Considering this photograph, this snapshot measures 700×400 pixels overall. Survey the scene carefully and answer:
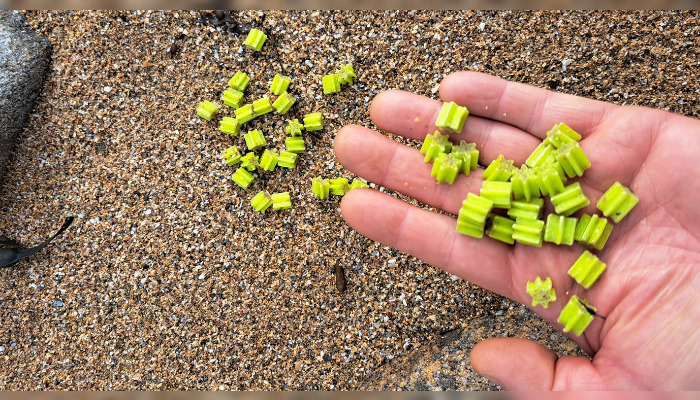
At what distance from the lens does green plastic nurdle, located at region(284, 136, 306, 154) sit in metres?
A: 2.66

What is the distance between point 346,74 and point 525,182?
106cm

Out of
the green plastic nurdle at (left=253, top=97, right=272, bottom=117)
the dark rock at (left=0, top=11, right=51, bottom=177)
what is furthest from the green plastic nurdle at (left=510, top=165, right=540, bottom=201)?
the dark rock at (left=0, top=11, right=51, bottom=177)

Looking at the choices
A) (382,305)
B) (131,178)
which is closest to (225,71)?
(131,178)

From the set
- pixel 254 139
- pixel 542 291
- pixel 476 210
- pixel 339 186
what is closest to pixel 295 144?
pixel 254 139

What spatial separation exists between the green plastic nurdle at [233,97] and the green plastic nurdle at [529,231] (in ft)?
4.89

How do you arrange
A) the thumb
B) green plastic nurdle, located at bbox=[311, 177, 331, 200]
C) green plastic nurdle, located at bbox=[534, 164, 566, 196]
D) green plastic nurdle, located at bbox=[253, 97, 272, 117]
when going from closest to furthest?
the thumb, green plastic nurdle, located at bbox=[534, 164, 566, 196], green plastic nurdle, located at bbox=[311, 177, 331, 200], green plastic nurdle, located at bbox=[253, 97, 272, 117]

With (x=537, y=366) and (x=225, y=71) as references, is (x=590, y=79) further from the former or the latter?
(x=225, y=71)

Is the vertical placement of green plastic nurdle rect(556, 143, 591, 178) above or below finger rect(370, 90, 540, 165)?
above

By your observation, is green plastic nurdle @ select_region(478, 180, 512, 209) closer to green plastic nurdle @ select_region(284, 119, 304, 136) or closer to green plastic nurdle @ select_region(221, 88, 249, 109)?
green plastic nurdle @ select_region(284, 119, 304, 136)

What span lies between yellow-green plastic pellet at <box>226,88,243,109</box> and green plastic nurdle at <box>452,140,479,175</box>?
3.78 feet

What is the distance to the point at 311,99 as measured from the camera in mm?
2752

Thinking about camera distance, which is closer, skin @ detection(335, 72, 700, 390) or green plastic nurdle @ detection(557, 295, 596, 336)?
skin @ detection(335, 72, 700, 390)

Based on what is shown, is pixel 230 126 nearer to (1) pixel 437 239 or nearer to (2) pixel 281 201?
(2) pixel 281 201

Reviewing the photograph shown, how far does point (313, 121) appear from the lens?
2676 millimetres
